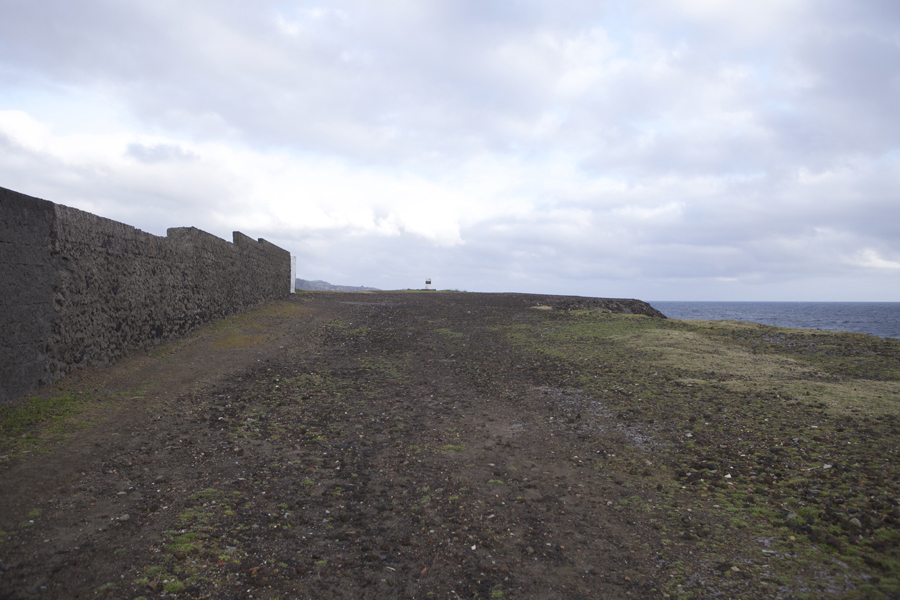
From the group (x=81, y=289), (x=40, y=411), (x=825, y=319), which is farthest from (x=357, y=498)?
(x=825, y=319)

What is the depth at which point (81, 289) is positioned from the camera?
324 inches

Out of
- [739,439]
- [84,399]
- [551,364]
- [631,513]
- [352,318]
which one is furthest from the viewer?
[352,318]

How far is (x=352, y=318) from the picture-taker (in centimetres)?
1812

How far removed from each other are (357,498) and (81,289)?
7125 millimetres

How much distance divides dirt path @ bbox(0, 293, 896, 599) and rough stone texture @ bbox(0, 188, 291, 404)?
76 centimetres

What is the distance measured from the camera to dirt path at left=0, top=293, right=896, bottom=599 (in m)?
3.33

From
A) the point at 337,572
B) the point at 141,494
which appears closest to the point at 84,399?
the point at 141,494

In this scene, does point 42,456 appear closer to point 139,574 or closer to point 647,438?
point 139,574

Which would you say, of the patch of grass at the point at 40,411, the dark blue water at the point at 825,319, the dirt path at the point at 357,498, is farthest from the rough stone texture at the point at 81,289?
the dark blue water at the point at 825,319

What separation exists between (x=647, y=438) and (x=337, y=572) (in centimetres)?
455

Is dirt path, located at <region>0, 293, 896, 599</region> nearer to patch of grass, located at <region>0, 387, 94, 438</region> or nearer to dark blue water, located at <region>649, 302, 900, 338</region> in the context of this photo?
patch of grass, located at <region>0, 387, 94, 438</region>

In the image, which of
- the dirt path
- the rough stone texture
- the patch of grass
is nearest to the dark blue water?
the dirt path

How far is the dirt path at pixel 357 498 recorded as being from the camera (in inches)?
131

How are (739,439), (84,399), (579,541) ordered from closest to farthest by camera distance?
(579,541) → (739,439) → (84,399)
